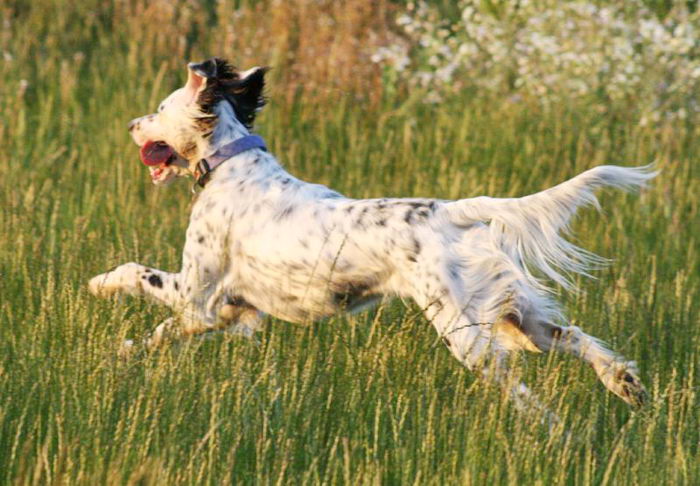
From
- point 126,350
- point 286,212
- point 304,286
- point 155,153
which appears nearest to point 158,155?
point 155,153

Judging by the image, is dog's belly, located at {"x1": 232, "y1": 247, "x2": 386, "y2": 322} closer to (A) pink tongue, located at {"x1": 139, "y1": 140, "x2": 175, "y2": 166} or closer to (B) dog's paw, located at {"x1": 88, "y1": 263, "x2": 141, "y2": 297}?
(B) dog's paw, located at {"x1": 88, "y1": 263, "x2": 141, "y2": 297}

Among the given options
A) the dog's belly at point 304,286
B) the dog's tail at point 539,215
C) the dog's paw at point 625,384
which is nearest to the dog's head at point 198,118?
the dog's belly at point 304,286

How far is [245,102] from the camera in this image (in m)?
4.62

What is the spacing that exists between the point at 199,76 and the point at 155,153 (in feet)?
1.19

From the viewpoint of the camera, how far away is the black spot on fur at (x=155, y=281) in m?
4.41

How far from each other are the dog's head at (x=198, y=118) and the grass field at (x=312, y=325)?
43 cm

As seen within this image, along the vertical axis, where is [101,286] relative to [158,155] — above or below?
below

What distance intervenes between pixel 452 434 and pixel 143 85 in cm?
488

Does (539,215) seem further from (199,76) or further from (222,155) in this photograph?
(199,76)

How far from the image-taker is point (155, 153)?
459cm

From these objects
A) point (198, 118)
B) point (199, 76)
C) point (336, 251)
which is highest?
point (199, 76)

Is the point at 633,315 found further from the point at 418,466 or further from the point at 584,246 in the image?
the point at 418,466

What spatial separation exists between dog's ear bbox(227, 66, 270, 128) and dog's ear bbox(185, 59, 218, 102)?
132 millimetres

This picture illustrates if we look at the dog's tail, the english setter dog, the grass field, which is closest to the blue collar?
the english setter dog
